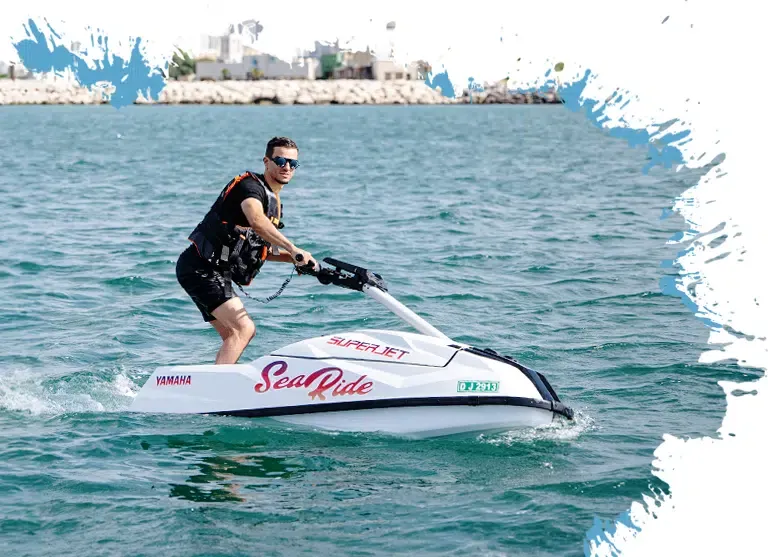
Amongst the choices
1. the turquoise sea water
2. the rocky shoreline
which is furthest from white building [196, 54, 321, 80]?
the turquoise sea water

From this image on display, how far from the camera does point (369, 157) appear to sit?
114 feet

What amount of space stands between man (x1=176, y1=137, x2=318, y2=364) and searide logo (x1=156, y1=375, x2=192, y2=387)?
26cm

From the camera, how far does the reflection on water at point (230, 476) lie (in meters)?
5.96

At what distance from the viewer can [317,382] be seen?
6.96m

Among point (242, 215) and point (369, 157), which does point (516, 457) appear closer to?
point (242, 215)

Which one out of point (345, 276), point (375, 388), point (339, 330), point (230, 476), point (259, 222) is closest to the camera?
point (230, 476)

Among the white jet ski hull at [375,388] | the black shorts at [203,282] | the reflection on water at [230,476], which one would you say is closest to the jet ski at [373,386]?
the white jet ski hull at [375,388]

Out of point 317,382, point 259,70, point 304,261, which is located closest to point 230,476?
point 317,382

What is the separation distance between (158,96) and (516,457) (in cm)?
11419

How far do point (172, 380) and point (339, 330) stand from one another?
10.2ft

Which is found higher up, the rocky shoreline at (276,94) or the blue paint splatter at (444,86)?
the blue paint splatter at (444,86)

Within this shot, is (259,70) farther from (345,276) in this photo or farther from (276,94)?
(345,276)

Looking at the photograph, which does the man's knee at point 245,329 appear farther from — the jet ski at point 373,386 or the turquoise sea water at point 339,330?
the turquoise sea water at point 339,330

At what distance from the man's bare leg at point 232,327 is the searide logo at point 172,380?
254 mm
